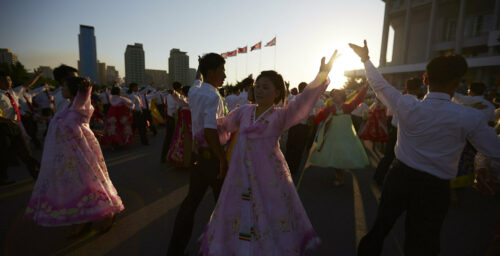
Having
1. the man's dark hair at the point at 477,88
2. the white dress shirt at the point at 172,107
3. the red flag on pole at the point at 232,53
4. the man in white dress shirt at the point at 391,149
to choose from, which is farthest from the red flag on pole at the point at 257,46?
the man's dark hair at the point at 477,88

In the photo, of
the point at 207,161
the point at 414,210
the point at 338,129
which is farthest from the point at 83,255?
the point at 338,129

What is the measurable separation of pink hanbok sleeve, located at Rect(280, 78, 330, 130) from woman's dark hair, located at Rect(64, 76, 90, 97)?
2512 millimetres

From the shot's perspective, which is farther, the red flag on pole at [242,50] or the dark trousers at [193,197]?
the red flag on pole at [242,50]

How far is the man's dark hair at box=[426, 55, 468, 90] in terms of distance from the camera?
175cm

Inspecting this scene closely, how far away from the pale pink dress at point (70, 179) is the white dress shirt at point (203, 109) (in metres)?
1.65

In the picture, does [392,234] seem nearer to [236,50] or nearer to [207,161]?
[207,161]

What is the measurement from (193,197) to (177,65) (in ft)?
188

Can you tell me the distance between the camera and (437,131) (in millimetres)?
1754

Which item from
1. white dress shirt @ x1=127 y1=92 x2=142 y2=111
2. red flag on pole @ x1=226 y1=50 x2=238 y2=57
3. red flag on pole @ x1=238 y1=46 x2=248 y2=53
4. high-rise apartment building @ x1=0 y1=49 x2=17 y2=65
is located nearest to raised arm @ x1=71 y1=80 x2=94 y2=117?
white dress shirt @ x1=127 y1=92 x2=142 y2=111

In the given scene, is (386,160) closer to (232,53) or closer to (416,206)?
(416,206)

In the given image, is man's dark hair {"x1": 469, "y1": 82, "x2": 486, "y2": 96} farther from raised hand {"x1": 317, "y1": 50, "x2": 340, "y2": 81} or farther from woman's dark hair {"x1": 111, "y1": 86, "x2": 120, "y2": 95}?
woman's dark hair {"x1": 111, "y1": 86, "x2": 120, "y2": 95}

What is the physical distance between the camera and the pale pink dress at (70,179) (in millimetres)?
2811

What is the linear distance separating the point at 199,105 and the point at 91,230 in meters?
2.41

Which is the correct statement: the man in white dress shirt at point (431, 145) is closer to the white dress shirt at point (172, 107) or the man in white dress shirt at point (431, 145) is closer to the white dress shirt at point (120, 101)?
the white dress shirt at point (172, 107)
